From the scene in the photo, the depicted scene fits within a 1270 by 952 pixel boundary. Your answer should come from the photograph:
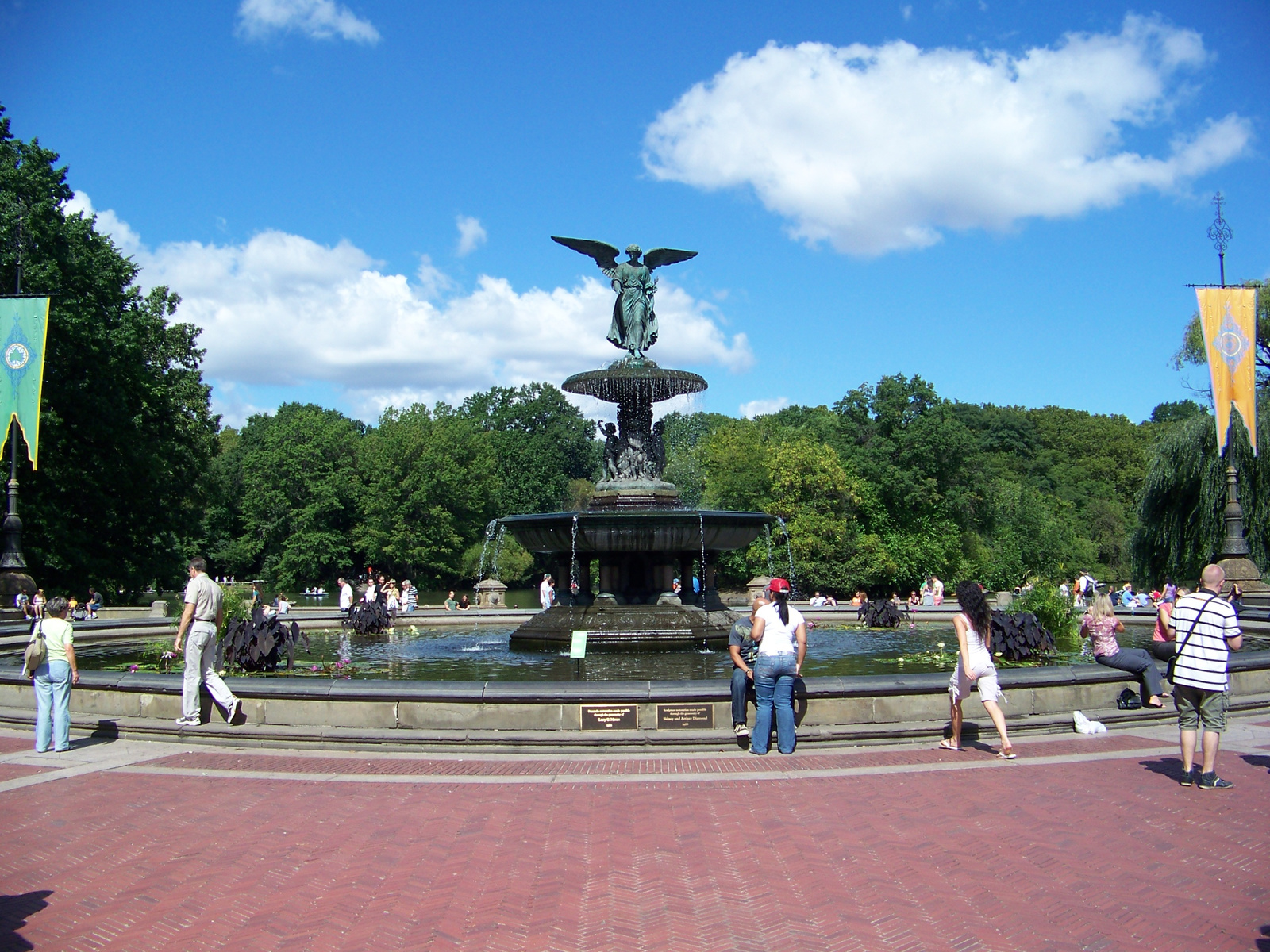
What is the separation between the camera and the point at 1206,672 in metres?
7.70

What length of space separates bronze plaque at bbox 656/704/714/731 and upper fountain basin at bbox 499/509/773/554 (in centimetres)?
708

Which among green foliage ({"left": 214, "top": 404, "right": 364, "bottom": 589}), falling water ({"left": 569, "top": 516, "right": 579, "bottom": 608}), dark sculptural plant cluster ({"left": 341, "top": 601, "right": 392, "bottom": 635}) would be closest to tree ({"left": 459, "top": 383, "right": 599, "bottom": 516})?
green foliage ({"left": 214, "top": 404, "right": 364, "bottom": 589})

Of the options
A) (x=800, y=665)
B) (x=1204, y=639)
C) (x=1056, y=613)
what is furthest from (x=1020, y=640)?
(x=1204, y=639)

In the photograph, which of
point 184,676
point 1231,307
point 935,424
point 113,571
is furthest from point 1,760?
point 935,424

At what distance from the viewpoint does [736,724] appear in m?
9.30

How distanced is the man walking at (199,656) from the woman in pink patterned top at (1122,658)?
29.7ft

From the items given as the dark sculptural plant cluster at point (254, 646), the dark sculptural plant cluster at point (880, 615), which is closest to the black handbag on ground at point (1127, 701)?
the dark sculptural plant cluster at point (254, 646)

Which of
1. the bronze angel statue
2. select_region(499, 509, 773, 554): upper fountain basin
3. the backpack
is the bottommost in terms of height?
the backpack

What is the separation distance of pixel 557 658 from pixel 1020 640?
693cm

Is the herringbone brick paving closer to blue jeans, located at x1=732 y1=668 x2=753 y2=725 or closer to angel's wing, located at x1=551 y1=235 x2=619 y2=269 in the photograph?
blue jeans, located at x1=732 y1=668 x2=753 y2=725

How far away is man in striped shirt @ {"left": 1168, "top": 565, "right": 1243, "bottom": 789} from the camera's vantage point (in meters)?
7.64

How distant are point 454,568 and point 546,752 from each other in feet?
196

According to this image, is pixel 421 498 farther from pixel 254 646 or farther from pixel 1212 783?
pixel 1212 783

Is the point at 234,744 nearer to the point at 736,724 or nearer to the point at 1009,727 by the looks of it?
the point at 736,724
